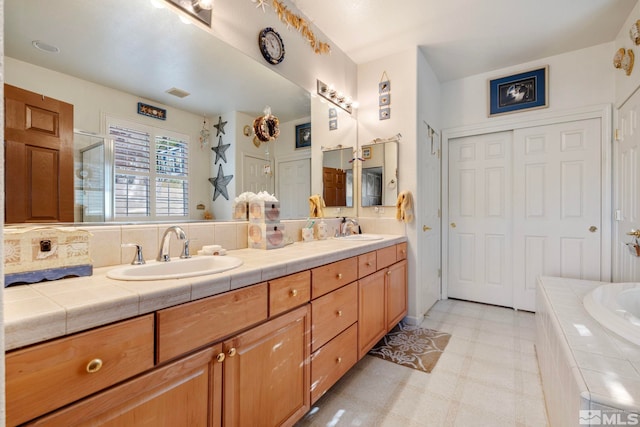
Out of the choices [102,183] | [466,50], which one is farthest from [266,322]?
[466,50]

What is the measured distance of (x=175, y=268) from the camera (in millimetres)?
1275

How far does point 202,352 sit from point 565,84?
12.3 feet

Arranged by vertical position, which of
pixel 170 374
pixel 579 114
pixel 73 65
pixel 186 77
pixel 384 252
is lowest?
pixel 170 374

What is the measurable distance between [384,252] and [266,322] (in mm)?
1278

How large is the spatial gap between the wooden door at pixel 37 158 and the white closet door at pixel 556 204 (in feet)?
11.8

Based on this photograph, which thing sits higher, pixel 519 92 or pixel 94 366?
pixel 519 92

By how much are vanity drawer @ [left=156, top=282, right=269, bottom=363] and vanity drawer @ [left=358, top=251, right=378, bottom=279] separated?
2.81ft

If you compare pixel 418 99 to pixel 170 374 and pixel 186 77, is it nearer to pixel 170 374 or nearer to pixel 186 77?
pixel 186 77

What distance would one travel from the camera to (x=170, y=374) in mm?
848

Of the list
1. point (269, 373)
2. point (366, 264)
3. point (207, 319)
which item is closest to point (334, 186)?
point (366, 264)

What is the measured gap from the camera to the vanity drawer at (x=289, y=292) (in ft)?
3.93

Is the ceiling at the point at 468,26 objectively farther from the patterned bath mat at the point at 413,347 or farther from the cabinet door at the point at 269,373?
the patterned bath mat at the point at 413,347

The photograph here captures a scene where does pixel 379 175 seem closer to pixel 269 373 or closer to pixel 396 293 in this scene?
pixel 396 293

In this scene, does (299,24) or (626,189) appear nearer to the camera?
(299,24)
